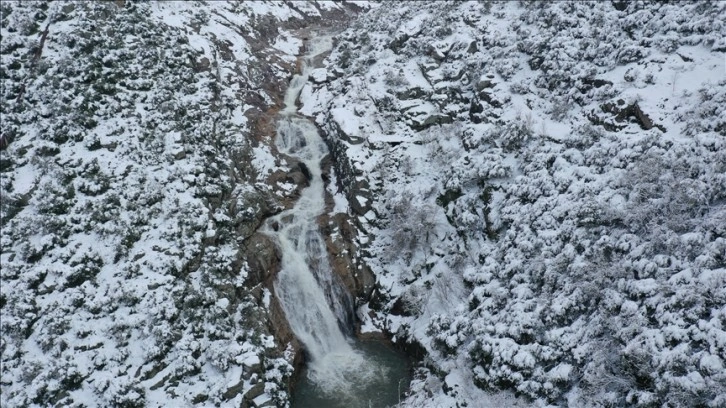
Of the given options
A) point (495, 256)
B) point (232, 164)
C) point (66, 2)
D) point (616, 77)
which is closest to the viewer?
point (495, 256)

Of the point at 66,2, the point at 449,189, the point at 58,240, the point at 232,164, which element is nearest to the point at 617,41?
the point at 449,189

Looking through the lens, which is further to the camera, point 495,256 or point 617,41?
point 617,41

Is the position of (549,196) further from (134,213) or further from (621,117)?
(134,213)

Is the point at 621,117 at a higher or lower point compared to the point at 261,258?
higher

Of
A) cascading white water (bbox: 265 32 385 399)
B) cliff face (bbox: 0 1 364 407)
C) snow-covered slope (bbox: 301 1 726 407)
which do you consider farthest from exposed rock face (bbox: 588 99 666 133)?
cliff face (bbox: 0 1 364 407)

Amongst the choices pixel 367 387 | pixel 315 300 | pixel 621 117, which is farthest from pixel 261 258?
pixel 621 117

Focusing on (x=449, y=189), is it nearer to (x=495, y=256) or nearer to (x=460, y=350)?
(x=495, y=256)

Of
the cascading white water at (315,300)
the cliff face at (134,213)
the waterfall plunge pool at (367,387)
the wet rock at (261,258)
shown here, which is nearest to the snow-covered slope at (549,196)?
the waterfall plunge pool at (367,387)
